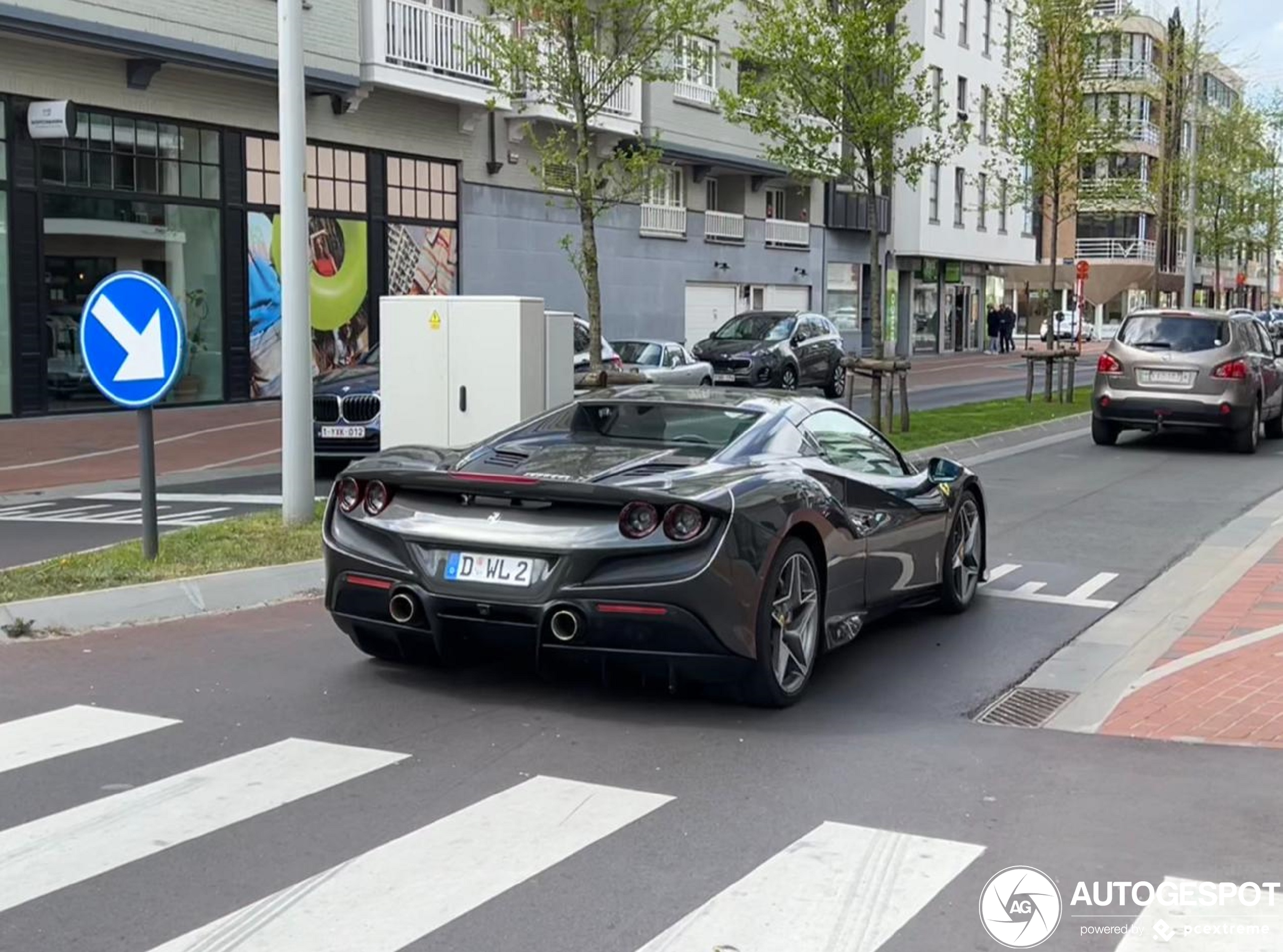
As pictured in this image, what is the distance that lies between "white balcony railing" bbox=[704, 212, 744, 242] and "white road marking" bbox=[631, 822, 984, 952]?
3524 cm

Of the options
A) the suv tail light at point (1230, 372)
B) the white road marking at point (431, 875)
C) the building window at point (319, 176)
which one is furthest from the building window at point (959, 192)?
the white road marking at point (431, 875)

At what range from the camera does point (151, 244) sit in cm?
2330

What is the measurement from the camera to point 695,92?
3719 cm

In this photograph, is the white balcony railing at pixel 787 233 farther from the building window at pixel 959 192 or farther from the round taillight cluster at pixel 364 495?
the round taillight cluster at pixel 364 495

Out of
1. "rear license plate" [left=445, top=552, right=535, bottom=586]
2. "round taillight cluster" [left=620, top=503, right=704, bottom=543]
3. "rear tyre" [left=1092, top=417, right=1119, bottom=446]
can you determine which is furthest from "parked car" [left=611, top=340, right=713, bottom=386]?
"round taillight cluster" [left=620, top=503, right=704, bottom=543]

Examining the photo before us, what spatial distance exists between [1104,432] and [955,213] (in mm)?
36627

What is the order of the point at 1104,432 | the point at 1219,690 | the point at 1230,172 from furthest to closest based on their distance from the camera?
the point at 1230,172, the point at 1104,432, the point at 1219,690

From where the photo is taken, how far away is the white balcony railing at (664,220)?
36.5 meters

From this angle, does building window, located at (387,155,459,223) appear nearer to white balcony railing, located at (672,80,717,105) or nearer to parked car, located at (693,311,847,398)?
Answer: parked car, located at (693,311,847,398)

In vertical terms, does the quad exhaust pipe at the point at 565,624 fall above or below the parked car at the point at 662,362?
below

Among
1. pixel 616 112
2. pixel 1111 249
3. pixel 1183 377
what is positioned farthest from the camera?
pixel 1111 249

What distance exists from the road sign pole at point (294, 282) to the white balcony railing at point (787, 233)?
108ft

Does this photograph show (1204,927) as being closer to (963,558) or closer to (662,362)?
(963,558)

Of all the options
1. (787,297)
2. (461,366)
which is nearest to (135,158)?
(461,366)
